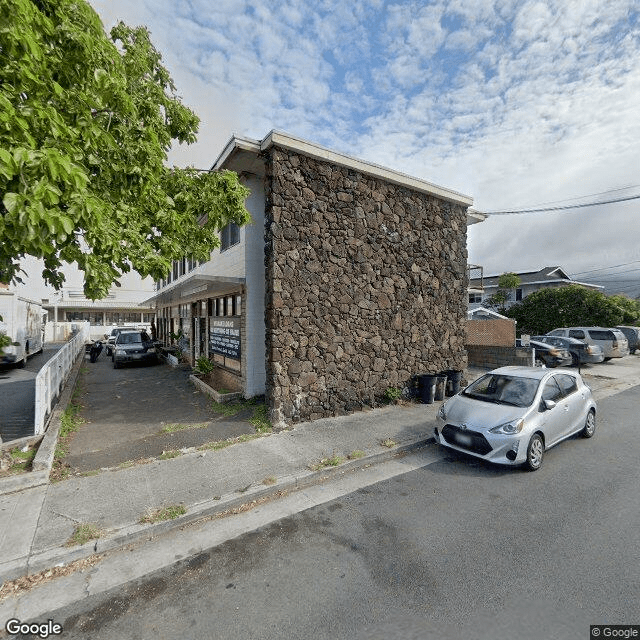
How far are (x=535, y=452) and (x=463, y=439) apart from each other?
116 centimetres

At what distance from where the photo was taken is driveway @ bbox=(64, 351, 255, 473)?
6090mm

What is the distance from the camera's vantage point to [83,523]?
4.02 meters

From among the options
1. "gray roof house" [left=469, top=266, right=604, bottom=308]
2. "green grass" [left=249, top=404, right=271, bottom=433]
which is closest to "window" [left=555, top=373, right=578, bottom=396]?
"green grass" [left=249, top=404, right=271, bottom=433]

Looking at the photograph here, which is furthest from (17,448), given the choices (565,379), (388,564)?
(565,379)

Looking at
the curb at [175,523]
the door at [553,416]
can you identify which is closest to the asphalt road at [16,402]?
the curb at [175,523]

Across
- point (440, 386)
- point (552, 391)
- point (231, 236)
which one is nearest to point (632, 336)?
point (440, 386)

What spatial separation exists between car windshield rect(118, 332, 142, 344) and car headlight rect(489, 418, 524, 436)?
1659cm

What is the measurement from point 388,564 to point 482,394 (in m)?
4.21

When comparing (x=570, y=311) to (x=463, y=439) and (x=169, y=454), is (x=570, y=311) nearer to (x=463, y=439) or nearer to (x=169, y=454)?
(x=463, y=439)

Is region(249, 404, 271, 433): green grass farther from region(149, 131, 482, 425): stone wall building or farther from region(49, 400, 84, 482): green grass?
region(49, 400, 84, 482): green grass

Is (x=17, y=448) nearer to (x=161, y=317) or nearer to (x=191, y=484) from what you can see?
(x=191, y=484)

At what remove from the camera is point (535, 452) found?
5.60 m

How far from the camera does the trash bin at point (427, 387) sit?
30.9ft

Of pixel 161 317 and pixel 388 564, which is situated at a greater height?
pixel 161 317
